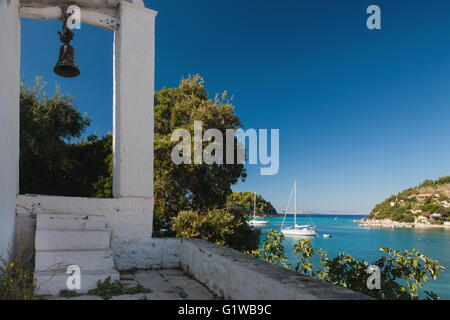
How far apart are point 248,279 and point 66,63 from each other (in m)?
3.29

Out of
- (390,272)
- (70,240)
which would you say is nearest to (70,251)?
(70,240)

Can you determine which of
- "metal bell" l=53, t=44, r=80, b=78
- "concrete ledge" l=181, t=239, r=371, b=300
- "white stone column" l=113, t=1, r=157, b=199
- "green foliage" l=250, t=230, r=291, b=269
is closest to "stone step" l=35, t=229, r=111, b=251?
"white stone column" l=113, t=1, r=157, b=199

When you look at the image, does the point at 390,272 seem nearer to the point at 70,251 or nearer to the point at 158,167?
the point at 70,251

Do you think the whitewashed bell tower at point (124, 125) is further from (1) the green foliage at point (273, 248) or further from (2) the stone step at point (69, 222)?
(1) the green foliage at point (273, 248)

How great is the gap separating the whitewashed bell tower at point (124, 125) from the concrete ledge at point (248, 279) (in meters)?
0.76

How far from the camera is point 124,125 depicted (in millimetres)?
3459

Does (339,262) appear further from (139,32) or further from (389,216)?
(389,216)

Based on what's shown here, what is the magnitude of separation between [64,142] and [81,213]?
17.7 feet

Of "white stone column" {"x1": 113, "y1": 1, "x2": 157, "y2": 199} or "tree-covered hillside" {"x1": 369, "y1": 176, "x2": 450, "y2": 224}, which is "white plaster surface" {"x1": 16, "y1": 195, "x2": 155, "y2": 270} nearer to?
"white stone column" {"x1": 113, "y1": 1, "x2": 157, "y2": 199}

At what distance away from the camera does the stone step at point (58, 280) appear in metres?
2.31

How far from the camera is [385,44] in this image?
25.0 m

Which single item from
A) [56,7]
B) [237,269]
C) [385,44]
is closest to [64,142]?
[56,7]

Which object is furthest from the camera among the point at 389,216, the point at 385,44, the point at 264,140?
the point at 389,216

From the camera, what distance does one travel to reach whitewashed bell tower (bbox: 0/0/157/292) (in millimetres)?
3162
